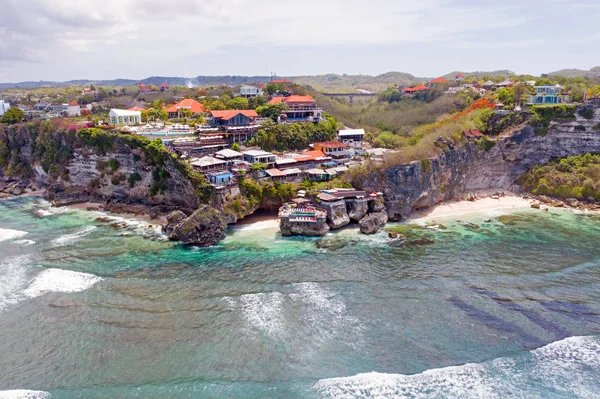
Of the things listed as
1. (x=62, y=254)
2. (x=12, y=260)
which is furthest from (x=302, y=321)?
(x=12, y=260)

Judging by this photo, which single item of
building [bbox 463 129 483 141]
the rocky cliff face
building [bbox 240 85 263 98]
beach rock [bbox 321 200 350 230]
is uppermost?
building [bbox 240 85 263 98]

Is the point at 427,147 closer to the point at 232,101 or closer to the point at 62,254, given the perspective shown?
the point at 232,101

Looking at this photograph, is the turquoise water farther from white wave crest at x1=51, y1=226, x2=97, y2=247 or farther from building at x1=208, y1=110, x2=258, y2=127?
building at x1=208, y1=110, x2=258, y2=127

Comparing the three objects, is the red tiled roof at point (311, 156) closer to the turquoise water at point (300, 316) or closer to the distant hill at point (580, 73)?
the turquoise water at point (300, 316)

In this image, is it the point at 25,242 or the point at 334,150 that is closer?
the point at 25,242

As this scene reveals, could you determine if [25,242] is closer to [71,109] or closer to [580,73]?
[71,109]

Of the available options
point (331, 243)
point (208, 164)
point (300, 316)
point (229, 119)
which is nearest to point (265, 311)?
point (300, 316)

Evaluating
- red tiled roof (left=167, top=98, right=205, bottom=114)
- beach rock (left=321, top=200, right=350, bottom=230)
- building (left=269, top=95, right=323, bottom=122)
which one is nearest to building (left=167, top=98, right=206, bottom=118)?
red tiled roof (left=167, top=98, right=205, bottom=114)

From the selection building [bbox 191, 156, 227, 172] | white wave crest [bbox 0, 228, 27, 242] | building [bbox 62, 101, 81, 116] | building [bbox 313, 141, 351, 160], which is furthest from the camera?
building [bbox 62, 101, 81, 116]

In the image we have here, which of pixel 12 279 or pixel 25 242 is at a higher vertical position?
pixel 25 242
